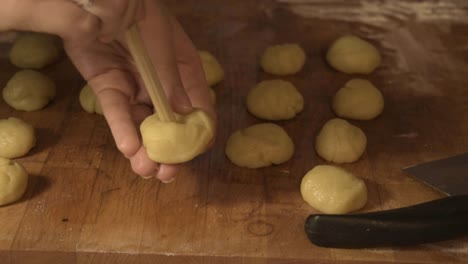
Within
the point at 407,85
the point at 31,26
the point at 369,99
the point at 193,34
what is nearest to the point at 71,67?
the point at 193,34

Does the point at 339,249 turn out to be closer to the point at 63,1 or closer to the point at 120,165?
the point at 120,165

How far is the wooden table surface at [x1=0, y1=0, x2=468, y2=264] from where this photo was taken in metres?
1.21

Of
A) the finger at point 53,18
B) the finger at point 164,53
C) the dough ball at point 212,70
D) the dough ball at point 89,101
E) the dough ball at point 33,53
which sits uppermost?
the finger at point 53,18

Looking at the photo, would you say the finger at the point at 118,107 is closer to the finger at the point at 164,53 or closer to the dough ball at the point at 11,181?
the finger at the point at 164,53

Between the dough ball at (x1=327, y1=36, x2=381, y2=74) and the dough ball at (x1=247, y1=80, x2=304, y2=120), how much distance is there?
0.21 metres

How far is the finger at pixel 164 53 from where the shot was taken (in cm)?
125

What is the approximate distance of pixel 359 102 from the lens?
5.04ft

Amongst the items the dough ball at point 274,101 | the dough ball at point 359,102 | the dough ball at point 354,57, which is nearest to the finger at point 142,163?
the dough ball at point 274,101

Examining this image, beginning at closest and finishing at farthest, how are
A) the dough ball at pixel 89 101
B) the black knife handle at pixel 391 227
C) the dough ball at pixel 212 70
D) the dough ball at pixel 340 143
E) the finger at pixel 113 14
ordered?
the finger at pixel 113 14, the black knife handle at pixel 391 227, the dough ball at pixel 340 143, the dough ball at pixel 89 101, the dough ball at pixel 212 70

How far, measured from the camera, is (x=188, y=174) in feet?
4.53

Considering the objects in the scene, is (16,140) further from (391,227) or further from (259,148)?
(391,227)

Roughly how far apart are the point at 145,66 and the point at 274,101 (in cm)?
53

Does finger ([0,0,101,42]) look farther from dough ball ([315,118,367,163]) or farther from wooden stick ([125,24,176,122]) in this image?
dough ball ([315,118,367,163])

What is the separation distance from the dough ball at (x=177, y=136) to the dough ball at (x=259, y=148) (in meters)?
0.18
